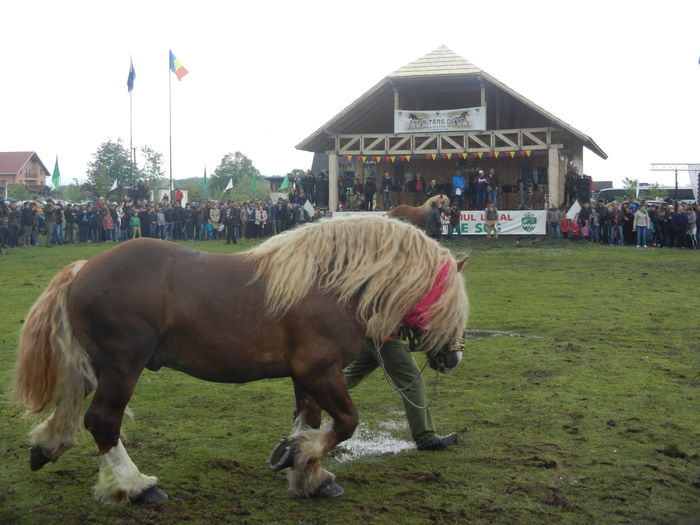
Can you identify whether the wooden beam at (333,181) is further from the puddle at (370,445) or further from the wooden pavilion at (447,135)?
the puddle at (370,445)

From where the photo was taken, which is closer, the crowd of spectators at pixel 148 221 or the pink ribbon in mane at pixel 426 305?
the pink ribbon in mane at pixel 426 305

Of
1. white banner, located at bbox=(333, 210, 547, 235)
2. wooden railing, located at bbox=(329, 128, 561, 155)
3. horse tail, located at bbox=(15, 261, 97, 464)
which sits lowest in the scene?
horse tail, located at bbox=(15, 261, 97, 464)

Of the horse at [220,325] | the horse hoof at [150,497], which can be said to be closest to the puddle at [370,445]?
the horse at [220,325]

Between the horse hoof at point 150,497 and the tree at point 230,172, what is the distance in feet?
210

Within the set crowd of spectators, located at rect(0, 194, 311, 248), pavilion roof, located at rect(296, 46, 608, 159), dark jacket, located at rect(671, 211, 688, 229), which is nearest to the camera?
dark jacket, located at rect(671, 211, 688, 229)

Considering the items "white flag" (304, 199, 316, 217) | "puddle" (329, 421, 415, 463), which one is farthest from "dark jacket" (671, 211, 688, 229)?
"puddle" (329, 421, 415, 463)

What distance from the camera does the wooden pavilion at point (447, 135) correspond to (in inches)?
1179

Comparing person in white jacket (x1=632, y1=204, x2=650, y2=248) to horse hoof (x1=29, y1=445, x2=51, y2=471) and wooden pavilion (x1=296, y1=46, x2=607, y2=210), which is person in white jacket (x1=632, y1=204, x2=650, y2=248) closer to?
wooden pavilion (x1=296, y1=46, x2=607, y2=210)

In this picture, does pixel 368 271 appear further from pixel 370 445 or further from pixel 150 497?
pixel 150 497

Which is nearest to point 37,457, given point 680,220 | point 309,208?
point 680,220

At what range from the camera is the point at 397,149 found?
104 feet

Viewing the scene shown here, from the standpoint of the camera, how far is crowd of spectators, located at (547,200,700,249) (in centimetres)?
2656

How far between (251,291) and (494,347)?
5.28m

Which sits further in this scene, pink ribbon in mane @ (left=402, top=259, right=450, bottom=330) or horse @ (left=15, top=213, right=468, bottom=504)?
pink ribbon in mane @ (left=402, top=259, right=450, bottom=330)
